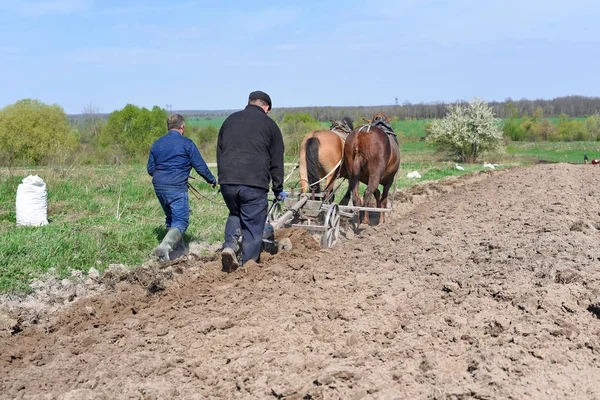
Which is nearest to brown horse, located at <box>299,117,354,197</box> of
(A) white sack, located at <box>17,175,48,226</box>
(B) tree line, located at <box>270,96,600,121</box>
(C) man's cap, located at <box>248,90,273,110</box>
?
(C) man's cap, located at <box>248,90,273,110</box>

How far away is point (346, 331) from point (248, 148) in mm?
2709

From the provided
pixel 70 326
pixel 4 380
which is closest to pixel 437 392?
pixel 4 380

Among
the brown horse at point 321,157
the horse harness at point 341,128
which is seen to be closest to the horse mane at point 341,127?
the horse harness at point 341,128

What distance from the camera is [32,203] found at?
9.02 m

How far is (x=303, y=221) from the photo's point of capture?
28.6ft

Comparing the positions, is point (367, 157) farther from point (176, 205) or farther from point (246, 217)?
point (246, 217)

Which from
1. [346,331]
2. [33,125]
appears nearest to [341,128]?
[346,331]

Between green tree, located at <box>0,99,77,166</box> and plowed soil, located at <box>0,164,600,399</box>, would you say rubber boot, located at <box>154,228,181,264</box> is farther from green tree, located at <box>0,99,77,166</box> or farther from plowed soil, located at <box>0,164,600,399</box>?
green tree, located at <box>0,99,77,166</box>

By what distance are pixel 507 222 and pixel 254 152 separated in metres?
3.84

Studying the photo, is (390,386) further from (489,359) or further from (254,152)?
(254,152)

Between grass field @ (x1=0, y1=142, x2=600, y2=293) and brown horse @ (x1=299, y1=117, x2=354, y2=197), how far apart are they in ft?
5.76

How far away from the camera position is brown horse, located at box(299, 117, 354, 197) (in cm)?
1003

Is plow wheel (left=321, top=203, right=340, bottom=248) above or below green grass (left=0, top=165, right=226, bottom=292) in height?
above

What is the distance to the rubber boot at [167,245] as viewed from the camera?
24.6ft
